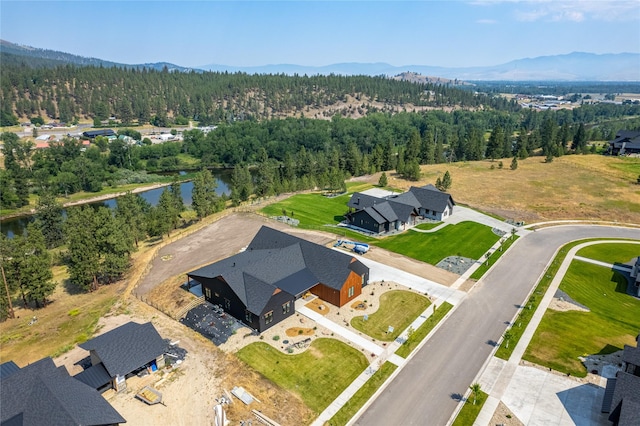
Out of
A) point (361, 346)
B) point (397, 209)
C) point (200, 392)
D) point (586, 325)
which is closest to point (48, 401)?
point (200, 392)

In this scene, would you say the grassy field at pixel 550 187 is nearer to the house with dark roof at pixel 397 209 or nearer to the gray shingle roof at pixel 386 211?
the house with dark roof at pixel 397 209

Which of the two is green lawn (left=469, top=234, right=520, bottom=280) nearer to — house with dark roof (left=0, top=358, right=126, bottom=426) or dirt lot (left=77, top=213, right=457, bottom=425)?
dirt lot (left=77, top=213, right=457, bottom=425)

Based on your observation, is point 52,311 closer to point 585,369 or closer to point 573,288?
point 585,369

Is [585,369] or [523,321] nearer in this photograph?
[585,369]

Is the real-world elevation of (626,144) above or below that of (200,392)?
above

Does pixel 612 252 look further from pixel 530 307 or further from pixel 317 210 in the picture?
pixel 317 210

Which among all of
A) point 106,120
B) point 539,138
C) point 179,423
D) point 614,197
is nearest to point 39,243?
point 179,423
